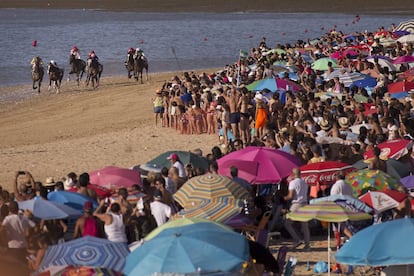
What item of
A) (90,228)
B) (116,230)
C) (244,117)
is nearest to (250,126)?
(244,117)

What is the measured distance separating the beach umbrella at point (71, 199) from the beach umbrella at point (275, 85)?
34.8 feet

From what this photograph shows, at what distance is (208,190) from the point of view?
13.0 metres

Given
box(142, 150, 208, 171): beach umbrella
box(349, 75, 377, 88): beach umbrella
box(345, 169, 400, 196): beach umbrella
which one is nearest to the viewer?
box(345, 169, 400, 196): beach umbrella

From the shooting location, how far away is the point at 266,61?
99.9 ft

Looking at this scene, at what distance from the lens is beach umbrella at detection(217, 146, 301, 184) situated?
14.8 meters

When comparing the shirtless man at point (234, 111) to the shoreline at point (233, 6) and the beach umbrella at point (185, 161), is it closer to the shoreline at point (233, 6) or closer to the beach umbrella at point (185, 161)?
the beach umbrella at point (185, 161)

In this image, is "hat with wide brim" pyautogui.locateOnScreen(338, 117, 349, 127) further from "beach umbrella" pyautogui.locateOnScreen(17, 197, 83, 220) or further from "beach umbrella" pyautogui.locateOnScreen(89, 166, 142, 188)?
"beach umbrella" pyautogui.locateOnScreen(17, 197, 83, 220)

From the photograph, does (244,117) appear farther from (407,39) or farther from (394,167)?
(407,39)

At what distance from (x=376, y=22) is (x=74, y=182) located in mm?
54320

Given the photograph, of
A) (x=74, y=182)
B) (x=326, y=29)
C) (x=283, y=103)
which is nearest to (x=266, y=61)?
(x=283, y=103)

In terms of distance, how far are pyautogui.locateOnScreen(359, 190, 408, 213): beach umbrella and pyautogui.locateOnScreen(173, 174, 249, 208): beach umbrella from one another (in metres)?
1.44

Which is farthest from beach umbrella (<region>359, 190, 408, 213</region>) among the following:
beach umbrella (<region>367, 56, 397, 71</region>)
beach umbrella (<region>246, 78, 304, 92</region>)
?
beach umbrella (<region>367, 56, 397, 71</region>)

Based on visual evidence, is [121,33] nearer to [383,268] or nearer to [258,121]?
[258,121]

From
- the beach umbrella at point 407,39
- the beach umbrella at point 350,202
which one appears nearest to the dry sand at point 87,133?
the beach umbrella at point 350,202
